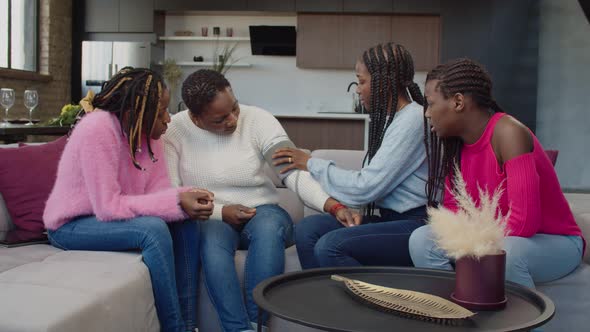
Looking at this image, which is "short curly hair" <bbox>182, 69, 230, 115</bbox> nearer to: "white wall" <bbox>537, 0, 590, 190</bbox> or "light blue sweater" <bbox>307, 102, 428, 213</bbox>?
"light blue sweater" <bbox>307, 102, 428, 213</bbox>

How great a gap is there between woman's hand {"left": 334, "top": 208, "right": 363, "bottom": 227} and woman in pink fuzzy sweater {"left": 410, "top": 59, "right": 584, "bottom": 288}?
0.29m

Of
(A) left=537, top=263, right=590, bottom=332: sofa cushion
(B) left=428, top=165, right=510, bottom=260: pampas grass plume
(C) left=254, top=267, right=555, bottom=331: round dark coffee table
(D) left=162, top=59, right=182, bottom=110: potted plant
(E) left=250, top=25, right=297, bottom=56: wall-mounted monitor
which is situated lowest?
(A) left=537, top=263, right=590, bottom=332: sofa cushion

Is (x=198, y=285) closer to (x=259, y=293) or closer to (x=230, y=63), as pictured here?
(x=259, y=293)

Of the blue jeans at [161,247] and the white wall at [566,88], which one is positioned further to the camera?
the white wall at [566,88]

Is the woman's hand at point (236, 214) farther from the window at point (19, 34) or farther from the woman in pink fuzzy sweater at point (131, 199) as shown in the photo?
the window at point (19, 34)

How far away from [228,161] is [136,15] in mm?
6285

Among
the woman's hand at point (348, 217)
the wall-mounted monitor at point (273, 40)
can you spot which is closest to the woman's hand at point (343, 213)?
the woman's hand at point (348, 217)

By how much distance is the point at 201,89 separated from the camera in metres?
2.52

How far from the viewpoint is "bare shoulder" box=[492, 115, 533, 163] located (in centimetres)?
198

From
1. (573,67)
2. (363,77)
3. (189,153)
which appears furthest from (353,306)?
(573,67)

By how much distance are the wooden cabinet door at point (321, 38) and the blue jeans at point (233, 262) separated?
597cm

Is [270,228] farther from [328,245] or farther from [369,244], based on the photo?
[369,244]

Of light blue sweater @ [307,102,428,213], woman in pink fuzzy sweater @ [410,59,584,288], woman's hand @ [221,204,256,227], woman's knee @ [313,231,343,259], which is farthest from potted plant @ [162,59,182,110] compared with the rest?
woman in pink fuzzy sweater @ [410,59,584,288]

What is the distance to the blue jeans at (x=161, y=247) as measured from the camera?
2.16 metres
